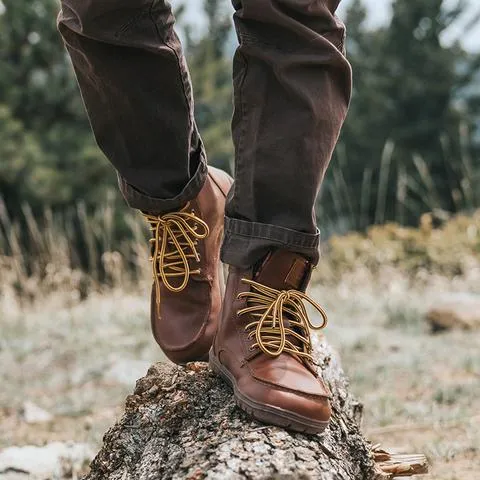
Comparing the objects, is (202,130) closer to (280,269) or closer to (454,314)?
(454,314)

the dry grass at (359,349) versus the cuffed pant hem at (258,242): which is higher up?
the cuffed pant hem at (258,242)

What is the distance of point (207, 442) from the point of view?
4.68 ft

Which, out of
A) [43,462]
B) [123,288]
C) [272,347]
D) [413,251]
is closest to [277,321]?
[272,347]

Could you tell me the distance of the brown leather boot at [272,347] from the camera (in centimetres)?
143

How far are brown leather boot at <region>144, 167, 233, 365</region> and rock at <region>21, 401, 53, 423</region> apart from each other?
5.44ft

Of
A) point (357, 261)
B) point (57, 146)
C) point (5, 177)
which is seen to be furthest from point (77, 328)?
point (57, 146)

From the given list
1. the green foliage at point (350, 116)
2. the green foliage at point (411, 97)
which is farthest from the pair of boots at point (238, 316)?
the green foliage at point (411, 97)

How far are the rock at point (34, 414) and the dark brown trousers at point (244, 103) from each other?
1830 mm

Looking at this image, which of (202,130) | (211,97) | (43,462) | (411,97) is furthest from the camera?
(411,97)

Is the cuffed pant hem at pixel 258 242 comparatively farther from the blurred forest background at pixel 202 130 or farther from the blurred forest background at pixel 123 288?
the blurred forest background at pixel 202 130

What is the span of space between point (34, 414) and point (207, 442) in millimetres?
2083

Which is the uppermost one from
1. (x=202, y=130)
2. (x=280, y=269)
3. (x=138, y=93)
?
(x=138, y=93)

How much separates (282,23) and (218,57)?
41.7ft

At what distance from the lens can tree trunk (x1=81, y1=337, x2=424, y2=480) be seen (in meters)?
1.32
